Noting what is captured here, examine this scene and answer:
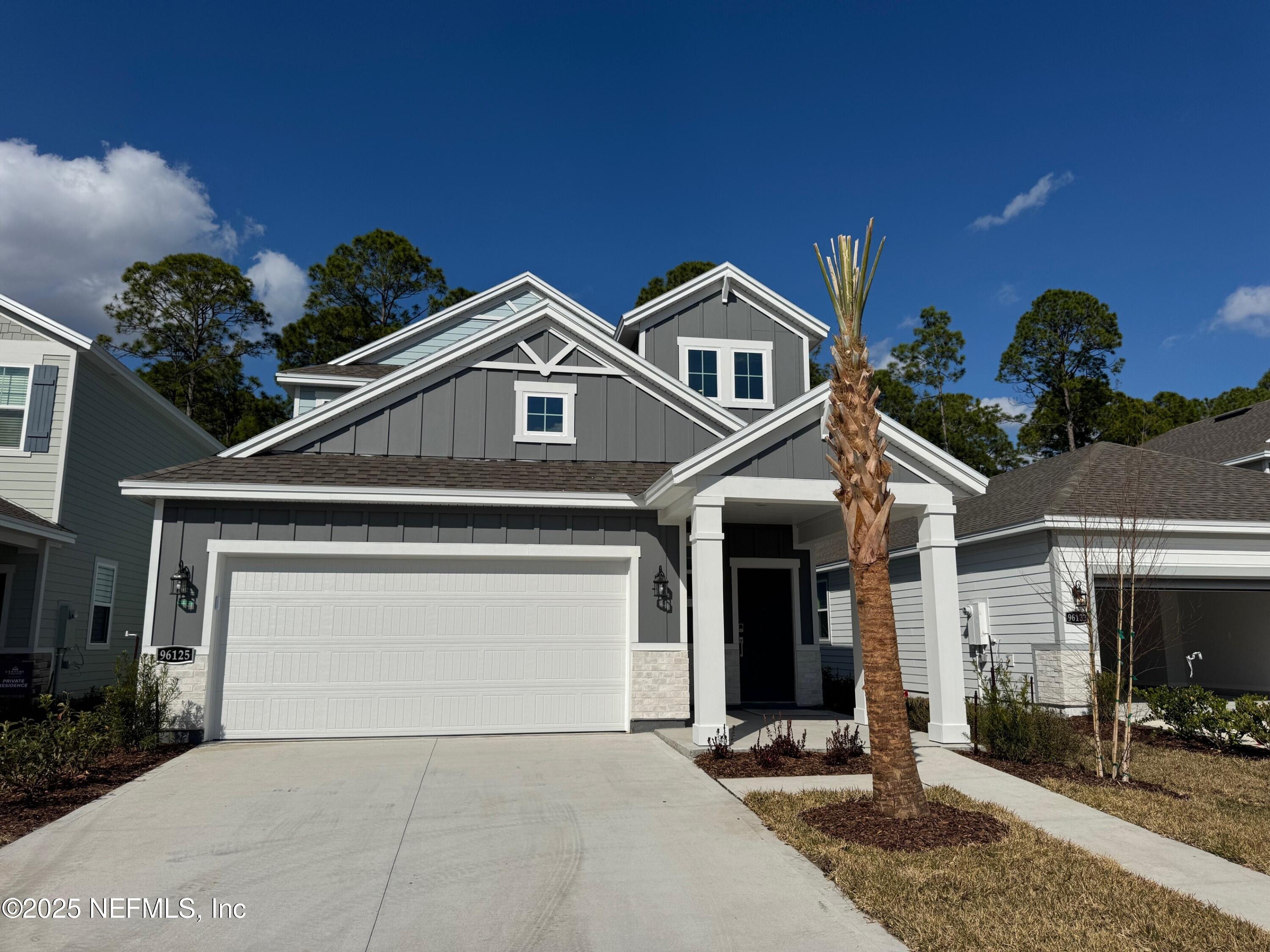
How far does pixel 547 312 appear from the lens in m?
12.5

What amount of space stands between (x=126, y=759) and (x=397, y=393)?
5686 millimetres

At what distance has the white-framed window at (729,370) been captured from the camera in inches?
655

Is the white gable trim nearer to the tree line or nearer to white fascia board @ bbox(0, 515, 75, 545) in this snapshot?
white fascia board @ bbox(0, 515, 75, 545)

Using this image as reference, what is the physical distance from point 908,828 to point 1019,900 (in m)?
1.35

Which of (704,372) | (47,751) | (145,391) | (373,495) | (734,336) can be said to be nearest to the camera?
(47,751)

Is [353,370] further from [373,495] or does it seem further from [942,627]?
[942,627]

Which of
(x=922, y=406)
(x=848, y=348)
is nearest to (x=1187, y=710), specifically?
(x=848, y=348)

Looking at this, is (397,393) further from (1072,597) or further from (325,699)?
(1072,597)

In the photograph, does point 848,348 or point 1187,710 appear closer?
point 848,348

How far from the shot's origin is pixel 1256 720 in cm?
999

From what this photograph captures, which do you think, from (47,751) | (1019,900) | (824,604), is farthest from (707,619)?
(824,604)

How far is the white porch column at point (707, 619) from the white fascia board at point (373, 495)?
1.48 meters

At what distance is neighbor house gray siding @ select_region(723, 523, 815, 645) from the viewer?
44.1ft

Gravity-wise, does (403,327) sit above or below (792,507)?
above
